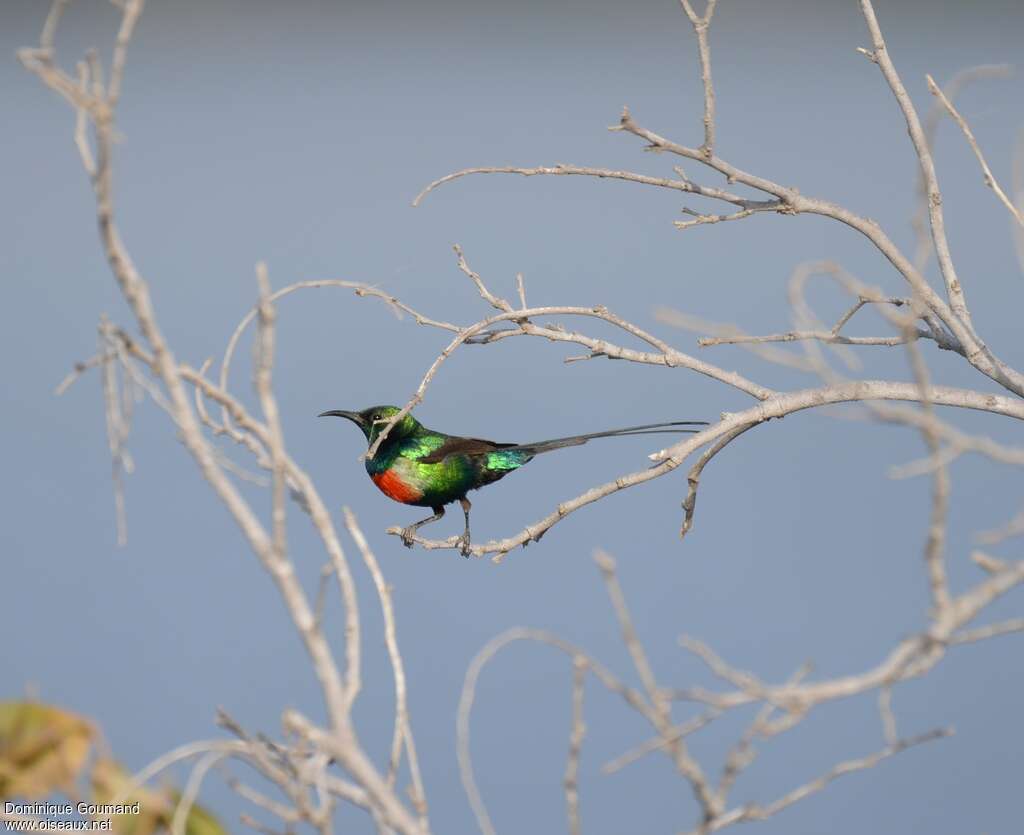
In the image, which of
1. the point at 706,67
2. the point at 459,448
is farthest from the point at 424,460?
the point at 706,67

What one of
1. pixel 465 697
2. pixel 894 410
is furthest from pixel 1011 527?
pixel 465 697

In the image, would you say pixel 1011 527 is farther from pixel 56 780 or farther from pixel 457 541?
pixel 457 541

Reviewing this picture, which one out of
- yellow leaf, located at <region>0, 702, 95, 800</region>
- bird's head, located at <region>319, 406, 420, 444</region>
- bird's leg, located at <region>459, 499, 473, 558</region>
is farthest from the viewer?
bird's head, located at <region>319, 406, 420, 444</region>

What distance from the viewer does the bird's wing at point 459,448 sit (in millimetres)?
3328

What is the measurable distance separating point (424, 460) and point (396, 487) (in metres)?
0.10

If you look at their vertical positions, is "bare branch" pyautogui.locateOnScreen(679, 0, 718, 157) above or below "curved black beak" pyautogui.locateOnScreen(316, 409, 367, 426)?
above

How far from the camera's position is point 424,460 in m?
3.33

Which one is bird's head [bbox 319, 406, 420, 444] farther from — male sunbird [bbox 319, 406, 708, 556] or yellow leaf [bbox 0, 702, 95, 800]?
yellow leaf [bbox 0, 702, 95, 800]

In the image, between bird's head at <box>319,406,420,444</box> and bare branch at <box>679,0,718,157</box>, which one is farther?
bird's head at <box>319,406,420,444</box>

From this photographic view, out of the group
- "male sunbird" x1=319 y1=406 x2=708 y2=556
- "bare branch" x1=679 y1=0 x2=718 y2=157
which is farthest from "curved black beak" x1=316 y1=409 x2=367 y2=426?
"bare branch" x1=679 y1=0 x2=718 y2=157

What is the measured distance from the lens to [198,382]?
165 cm

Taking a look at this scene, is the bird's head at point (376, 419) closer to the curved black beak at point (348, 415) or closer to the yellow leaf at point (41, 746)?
the curved black beak at point (348, 415)

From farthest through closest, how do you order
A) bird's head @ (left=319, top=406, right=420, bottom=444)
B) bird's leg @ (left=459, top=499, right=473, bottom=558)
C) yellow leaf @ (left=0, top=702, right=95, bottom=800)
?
bird's head @ (left=319, top=406, right=420, bottom=444)
bird's leg @ (left=459, top=499, right=473, bottom=558)
yellow leaf @ (left=0, top=702, right=95, bottom=800)

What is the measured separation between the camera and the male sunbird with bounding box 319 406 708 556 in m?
3.33
